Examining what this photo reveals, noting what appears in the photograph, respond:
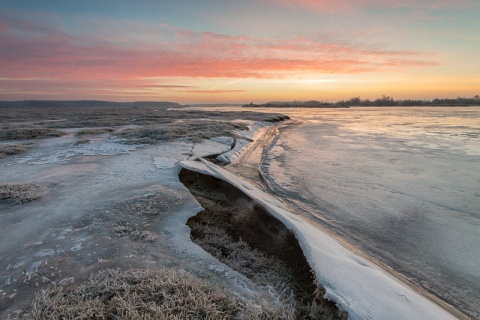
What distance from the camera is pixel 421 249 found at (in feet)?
15.5

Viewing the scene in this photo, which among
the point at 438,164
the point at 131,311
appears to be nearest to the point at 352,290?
the point at 131,311

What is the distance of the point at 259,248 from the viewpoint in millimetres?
4363

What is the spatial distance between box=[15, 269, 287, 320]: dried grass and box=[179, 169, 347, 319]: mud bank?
1.66 feet

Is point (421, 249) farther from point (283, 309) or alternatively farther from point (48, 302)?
point (48, 302)

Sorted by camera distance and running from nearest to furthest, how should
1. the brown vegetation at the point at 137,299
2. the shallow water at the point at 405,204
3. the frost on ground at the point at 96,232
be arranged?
the brown vegetation at the point at 137,299
the frost on ground at the point at 96,232
the shallow water at the point at 405,204

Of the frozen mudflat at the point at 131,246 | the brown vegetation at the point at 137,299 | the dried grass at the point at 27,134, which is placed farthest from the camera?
the dried grass at the point at 27,134

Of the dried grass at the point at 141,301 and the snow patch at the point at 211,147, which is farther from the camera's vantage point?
the snow patch at the point at 211,147

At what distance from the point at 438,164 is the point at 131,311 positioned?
11.6 metres

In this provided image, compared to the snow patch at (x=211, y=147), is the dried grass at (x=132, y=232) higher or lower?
higher

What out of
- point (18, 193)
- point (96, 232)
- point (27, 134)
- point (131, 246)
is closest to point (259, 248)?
point (131, 246)

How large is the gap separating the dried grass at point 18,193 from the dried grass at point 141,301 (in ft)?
11.0

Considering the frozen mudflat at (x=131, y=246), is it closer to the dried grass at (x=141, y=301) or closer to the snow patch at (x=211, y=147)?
the dried grass at (x=141, y=301)

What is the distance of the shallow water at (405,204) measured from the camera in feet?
13.7

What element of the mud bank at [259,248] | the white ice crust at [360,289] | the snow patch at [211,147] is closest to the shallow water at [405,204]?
the white ice crust at [360,289]
